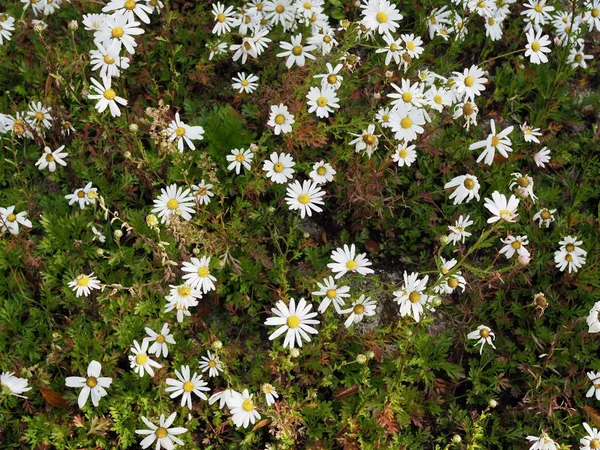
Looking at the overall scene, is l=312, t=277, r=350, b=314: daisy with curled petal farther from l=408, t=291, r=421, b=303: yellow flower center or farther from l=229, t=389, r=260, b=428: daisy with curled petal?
l=229, t=389, r=260, b=428: daisy with curled petal

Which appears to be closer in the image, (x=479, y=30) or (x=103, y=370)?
(x=103, y=370)

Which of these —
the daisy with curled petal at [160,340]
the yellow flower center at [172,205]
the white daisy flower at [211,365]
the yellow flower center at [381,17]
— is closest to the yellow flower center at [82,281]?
the daisy with curled petal at [160,340]

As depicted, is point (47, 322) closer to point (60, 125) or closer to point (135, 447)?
point (135, 447)

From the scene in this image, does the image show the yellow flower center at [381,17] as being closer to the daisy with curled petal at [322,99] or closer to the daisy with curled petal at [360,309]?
the daisy with curled petal at [322,99]

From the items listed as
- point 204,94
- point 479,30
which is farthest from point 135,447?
point 479,30

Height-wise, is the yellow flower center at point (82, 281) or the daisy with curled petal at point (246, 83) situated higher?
the daisy with curled petal at point (246, 83)

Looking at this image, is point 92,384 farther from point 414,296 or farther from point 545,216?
point 545,216
